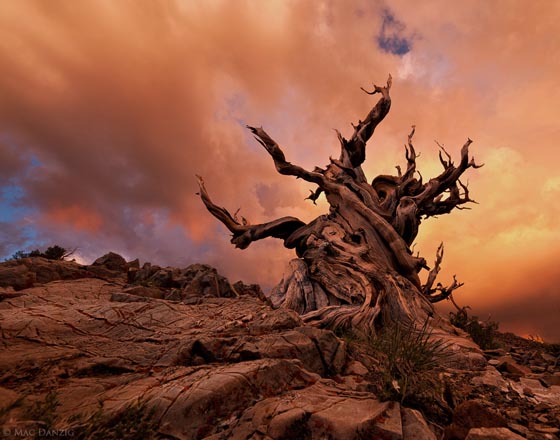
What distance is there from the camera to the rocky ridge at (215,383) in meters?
3.10

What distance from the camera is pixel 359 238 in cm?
1223

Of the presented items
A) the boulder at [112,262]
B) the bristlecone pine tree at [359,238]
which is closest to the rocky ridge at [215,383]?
the bristlecone pine tree at [359,238]

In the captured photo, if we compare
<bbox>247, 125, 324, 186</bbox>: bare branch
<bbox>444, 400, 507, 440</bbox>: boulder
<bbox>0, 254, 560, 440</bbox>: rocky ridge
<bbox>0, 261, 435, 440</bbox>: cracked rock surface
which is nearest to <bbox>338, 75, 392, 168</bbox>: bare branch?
<bbox>247, 125, 324, 186</bbox>: bare branch

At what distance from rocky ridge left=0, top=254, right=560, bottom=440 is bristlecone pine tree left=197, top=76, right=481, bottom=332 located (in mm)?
2749

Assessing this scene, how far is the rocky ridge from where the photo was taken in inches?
122

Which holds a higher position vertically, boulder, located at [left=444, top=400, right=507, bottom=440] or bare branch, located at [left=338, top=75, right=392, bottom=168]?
bare branch, located at [left=338, top=75, right=392, bottom=168]

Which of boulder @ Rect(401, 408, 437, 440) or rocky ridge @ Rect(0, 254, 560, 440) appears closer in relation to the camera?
boulder @ Rect(401, 408, 437, 440)

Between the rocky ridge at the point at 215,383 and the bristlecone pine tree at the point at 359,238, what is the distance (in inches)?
108

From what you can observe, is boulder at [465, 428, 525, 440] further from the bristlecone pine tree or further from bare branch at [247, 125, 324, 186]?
bare branch at [247, 125, 324, 186]

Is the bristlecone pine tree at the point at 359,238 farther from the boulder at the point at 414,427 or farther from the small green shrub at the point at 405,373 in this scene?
the boulder at the point at 414,427

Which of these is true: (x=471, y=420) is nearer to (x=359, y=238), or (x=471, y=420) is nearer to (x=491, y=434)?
(x=491, y=434)

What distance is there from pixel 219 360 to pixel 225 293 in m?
6.63

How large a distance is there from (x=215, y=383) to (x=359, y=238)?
9.44 meters

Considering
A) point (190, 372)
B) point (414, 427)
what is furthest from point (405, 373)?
point (190, 372)
